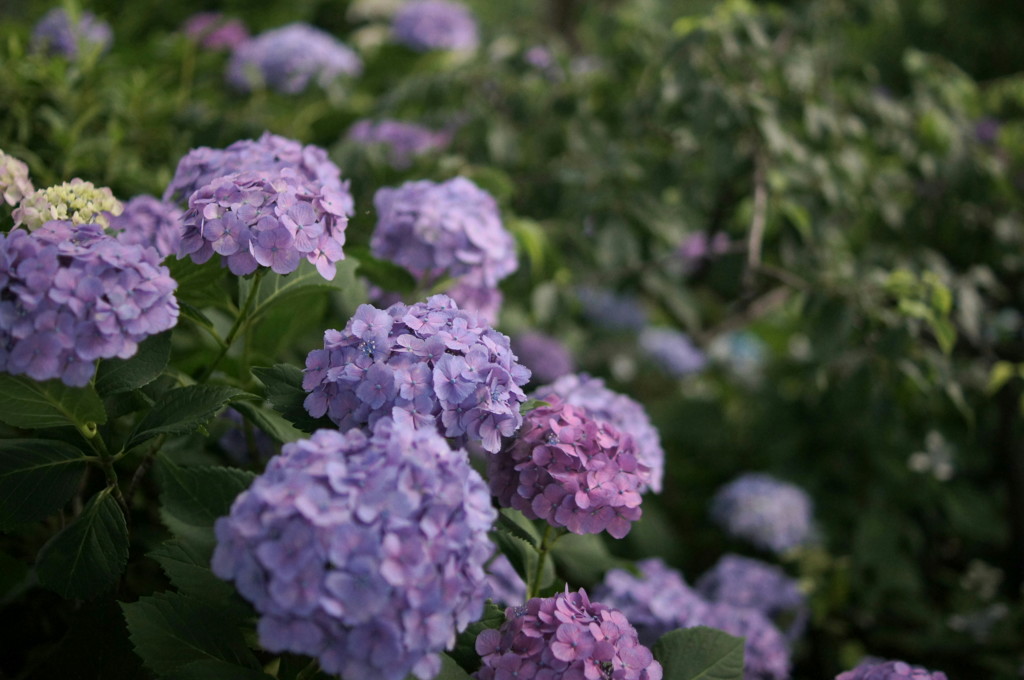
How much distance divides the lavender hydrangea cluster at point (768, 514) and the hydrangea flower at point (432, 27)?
1819 mm

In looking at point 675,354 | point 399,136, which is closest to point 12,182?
point 399,136

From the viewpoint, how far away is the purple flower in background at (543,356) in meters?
2.64

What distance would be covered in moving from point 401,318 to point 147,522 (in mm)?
792

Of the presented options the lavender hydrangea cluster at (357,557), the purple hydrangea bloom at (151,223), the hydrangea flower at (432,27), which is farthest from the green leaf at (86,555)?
the hydrangea flower at (432,27)

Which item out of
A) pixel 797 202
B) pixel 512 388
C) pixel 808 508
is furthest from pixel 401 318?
pixel 808 508

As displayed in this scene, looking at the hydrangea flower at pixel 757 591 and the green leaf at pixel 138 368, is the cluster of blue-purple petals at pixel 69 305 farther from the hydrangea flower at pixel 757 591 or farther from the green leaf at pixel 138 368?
the hydrangea flower at pixel 757 591

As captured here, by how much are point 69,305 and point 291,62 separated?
1868mm

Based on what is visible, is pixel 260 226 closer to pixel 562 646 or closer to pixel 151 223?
pixel 151 223

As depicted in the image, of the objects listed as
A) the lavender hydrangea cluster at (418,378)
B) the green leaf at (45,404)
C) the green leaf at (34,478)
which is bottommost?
the green leaf at (34,478)

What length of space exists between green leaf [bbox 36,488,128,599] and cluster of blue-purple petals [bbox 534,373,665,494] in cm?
58

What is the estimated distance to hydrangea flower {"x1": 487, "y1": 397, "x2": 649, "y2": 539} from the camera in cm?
99

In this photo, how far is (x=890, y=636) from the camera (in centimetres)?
204

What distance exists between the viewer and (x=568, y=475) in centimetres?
99

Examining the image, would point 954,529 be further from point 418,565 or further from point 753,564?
point 418,565
